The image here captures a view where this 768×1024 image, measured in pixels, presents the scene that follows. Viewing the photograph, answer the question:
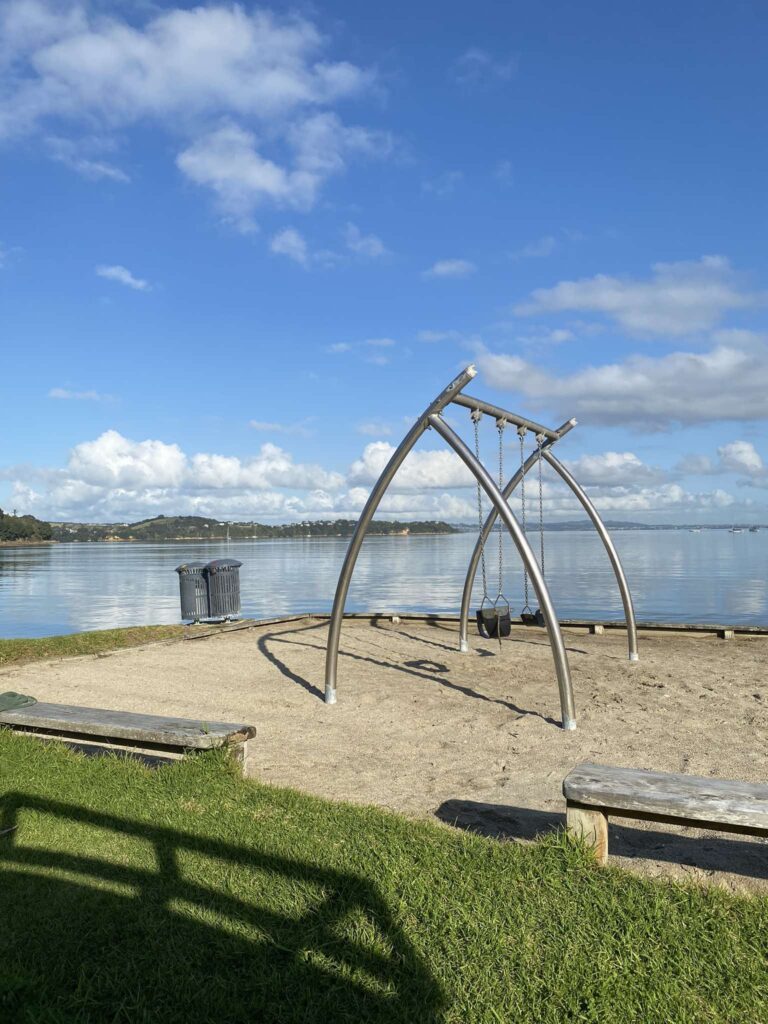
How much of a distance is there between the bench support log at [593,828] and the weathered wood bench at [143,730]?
243 centimetres

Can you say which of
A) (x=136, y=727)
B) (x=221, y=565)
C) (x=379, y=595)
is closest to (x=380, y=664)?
(x=136, y=727)

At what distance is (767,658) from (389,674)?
5077mm

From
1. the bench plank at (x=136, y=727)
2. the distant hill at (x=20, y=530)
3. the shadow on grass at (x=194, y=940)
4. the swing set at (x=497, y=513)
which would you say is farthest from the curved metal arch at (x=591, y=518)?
the distant hill at (x=20, y=530)

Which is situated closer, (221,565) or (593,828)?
(593,828)

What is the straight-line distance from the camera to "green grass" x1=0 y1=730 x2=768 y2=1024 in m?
2.64

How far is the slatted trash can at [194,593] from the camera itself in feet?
51.8

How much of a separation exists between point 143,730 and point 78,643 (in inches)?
313

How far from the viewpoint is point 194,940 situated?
9.94 ft

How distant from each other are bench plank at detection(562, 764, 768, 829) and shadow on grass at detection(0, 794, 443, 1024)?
113 cm

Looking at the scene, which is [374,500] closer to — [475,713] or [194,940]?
[475,713]

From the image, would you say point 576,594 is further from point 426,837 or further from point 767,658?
point 426,837

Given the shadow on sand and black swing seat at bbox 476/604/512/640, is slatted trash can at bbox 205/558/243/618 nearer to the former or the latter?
the shadow on sand

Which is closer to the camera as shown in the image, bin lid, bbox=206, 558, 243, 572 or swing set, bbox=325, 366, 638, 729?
swing set, bbox=325, 366, 638, 729

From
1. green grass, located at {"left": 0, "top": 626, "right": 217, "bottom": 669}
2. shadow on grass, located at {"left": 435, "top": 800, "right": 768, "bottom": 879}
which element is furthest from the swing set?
green grass, located at {"left": 0, "top": 626, "right": 217, "bottom": 669}
